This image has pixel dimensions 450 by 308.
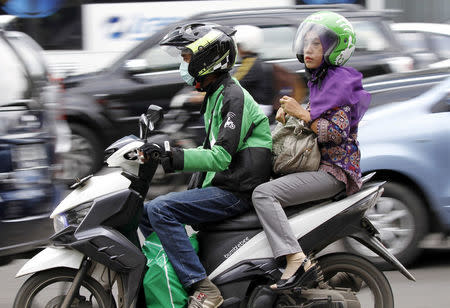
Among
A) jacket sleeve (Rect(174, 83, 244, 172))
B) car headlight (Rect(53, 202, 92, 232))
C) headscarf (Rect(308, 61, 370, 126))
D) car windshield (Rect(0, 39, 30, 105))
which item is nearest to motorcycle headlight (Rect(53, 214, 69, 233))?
car headlight (Rect(53, 202, 92, 232))

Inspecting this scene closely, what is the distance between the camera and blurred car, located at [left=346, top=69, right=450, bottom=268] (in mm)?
6293

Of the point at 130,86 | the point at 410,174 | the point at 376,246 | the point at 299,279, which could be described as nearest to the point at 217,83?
the point at 299,279

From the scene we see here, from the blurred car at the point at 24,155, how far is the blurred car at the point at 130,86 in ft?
11.0

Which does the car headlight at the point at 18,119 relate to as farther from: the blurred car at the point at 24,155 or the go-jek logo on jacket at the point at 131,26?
the go-jek logo on jacket at the point at 131,26

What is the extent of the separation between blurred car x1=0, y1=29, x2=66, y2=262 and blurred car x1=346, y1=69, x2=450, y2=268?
2.34m

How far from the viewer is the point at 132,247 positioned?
4.32 metres

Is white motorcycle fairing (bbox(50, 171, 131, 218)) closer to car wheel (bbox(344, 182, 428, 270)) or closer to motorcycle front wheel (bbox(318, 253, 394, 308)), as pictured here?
motorcycle front wheel (bbox(318, 253, 394, 308))

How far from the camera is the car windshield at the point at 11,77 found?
19.9 ft

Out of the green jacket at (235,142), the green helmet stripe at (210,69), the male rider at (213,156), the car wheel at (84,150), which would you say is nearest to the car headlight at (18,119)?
the male rider at (213,156)

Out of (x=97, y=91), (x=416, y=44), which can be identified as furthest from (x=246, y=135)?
A: (x=416, y=44)

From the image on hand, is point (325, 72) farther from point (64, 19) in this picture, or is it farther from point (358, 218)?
point (64, 19)

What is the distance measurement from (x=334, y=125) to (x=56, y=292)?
5.42ft

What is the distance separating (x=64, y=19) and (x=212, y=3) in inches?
97.7

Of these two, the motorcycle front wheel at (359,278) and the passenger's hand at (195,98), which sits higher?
the motorcycle front wheel at (359,278)
